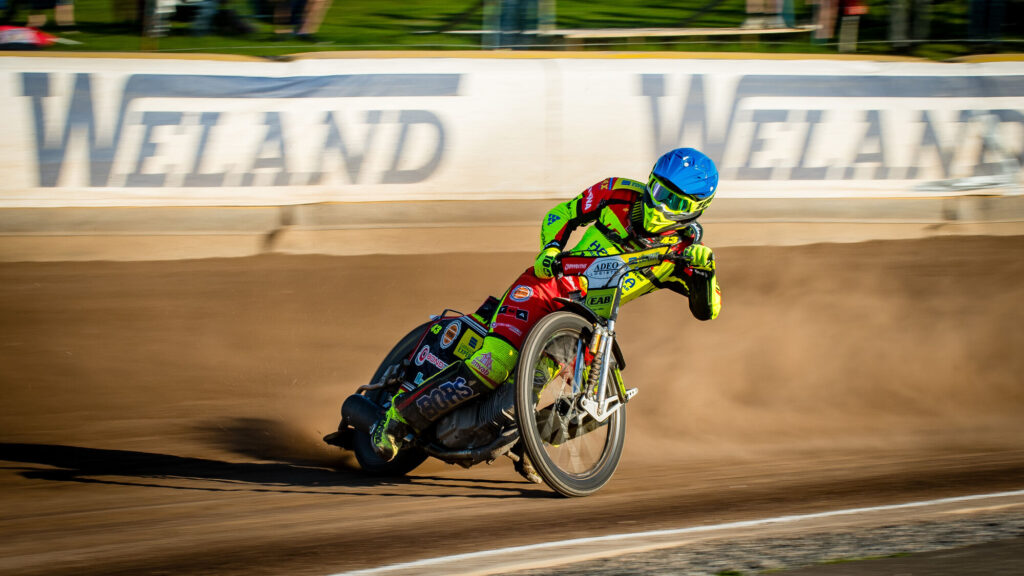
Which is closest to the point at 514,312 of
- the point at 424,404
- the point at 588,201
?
the point at 424,404

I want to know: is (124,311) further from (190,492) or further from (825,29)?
(825,29)

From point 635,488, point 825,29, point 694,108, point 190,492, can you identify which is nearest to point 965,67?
point 825,29

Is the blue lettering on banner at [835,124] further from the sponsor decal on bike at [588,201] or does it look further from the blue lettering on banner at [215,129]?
the sponsor decal on bike at [588,201]

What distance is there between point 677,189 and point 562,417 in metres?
1.40

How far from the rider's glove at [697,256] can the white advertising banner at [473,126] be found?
5.85 meters

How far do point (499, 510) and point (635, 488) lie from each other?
99cm

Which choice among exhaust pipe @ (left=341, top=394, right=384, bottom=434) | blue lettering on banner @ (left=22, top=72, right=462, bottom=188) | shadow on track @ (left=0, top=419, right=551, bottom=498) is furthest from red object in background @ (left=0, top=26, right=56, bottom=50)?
exhaust pipe @ (left=341, top=394, right=384, bottom=434)

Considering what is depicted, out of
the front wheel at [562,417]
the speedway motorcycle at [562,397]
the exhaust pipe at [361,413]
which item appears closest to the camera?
the front wheel at [562,417]

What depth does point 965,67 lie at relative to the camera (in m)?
11.6

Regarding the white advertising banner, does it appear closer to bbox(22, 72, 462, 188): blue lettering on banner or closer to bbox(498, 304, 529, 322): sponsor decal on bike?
bbox(22, 72, 462, 188): blue lettering on banner

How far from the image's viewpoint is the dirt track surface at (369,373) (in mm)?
4652

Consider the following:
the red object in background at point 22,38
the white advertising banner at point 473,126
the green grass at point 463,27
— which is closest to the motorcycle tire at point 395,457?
the white advertising banner at point 473,126

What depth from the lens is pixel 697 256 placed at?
5141mm

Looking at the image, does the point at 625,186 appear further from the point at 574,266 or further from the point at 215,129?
the point at 215,129
